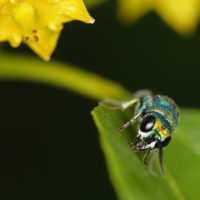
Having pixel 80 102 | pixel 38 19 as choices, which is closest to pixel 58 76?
pixel 80 102

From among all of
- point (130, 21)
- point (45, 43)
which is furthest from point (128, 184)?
point (130, 21)

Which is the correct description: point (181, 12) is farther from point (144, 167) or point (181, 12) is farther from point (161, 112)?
point (144, 167)

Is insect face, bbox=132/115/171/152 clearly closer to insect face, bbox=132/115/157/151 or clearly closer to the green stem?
insect face, bbox=132/115/157/151

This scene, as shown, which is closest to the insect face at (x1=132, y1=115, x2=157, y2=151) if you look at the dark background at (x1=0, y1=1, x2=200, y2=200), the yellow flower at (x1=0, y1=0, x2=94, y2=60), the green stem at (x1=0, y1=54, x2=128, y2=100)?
the yellow flower at (x1=0, y1=0, x2=94, y2=60)

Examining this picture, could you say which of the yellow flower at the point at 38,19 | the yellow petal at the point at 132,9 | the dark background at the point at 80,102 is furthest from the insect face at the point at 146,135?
the yellow petal at the point at 132,9

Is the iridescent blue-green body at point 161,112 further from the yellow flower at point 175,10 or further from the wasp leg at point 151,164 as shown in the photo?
the yellow flower at point 175,10
